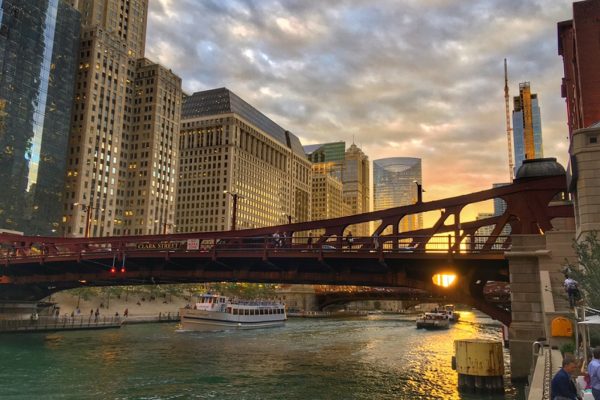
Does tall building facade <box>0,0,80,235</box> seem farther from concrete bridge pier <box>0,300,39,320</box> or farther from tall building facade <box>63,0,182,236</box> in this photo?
concrete bridge pier <box>0,300,39,320</box>

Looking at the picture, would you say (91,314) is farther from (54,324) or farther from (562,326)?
(562,326)

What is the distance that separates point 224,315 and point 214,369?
41.5 metres

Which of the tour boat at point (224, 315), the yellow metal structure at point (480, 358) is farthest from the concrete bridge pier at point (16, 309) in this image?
the yellow metal structure at point (480, 358)

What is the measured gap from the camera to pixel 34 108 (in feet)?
477

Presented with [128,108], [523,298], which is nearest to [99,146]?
[128,108]

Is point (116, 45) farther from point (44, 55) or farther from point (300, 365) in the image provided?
point (300, 365)

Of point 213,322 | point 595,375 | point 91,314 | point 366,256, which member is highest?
point 366,256

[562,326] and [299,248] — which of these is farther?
[299,248]

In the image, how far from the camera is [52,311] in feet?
255

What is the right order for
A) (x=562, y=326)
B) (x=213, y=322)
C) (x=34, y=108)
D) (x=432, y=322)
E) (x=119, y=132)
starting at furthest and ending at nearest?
(x=119, y=132) < (x=34, y=108) < (x=432, y=322) < (x=213, y=322) < (x=562, y=326)

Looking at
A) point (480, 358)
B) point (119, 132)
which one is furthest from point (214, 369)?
point (119, 132)

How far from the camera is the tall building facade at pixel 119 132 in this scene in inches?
6531

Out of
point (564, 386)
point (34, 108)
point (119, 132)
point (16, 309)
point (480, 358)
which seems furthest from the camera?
point (119, 132)

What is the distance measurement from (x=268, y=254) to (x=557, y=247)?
18.7m
